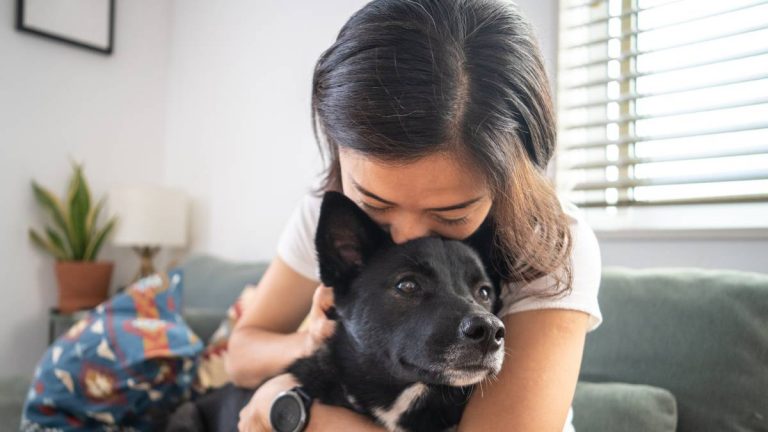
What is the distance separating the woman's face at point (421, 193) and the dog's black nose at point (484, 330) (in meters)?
0.19

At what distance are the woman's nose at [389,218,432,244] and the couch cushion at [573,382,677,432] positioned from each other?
60 centimetres

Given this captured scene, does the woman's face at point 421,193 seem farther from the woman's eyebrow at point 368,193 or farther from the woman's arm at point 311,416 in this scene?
the woman's arm at point 311,416

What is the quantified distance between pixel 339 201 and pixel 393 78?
27 centimetres

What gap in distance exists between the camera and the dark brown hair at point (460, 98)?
93cm

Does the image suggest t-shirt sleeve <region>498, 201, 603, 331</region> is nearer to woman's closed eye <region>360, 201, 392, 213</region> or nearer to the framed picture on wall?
woman's closed eye <region>360, 201, 392, 213</region>

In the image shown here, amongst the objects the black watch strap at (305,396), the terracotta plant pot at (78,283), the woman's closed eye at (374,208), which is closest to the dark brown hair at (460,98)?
the woman's closed eye at (374,208)

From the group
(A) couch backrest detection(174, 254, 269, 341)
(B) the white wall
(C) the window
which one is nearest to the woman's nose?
(C) the window

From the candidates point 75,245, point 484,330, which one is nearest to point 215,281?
point 75,245

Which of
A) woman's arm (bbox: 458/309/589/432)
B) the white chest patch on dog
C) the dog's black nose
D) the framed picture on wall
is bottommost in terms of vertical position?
the white chest patch on dog

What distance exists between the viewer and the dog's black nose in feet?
2.96

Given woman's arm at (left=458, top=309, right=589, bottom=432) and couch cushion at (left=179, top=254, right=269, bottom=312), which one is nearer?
woman's arm at (left=458, top=309, right=589, bottom=432)

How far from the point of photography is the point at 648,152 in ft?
7.09

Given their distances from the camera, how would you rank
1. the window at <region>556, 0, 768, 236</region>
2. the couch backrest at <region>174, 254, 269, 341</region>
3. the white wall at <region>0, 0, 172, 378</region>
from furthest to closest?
the white wall at <region>0, 0, 172, 378</region>
the couch backrest at <region>174, 254, 269, 341</region>
the window at <region>556, 0, 768, 236</region>

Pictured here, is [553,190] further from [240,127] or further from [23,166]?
[23,166]
